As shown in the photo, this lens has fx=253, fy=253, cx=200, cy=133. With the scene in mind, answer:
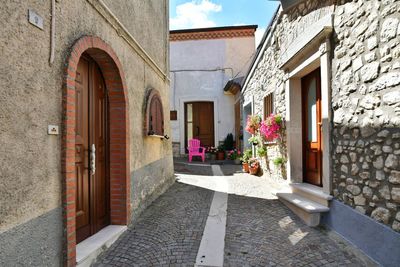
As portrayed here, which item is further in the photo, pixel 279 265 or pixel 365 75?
pixel 365 75

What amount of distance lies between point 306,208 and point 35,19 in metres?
3.64

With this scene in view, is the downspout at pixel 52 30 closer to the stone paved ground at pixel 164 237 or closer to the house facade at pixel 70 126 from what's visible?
the house facade at pixel 70 126

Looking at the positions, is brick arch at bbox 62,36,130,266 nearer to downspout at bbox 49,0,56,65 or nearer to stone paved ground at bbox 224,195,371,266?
downspout at bbox 49,0,56,65

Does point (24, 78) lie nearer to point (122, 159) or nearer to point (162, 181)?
point (122, 159)

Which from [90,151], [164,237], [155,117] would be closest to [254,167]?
[155,117]

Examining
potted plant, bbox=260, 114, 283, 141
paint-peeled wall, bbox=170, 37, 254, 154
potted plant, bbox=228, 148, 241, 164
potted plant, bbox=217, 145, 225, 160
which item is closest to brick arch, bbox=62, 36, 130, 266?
potted plant, bbox=260, 114, 283, 141

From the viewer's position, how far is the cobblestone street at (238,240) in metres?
2.59

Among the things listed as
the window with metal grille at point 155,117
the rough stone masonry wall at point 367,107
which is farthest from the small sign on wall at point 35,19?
the rough stone masonry wall at point 367,107

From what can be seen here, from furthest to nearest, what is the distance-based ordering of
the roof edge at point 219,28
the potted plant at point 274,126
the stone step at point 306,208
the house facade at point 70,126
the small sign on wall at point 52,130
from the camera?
the roof edge at point 219,28, the potted plant at point 274,126, the stone step at point 306,208, the small sign on wall at point 52,130, the house facade at point 70,126

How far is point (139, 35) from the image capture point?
4.14m

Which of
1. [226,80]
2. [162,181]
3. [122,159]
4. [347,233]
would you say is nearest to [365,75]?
[347,233]

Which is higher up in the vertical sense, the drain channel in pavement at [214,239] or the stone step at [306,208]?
the stone step at [306,208]

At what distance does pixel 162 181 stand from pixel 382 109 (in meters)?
4.05

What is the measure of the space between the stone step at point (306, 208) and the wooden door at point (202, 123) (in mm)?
7796
